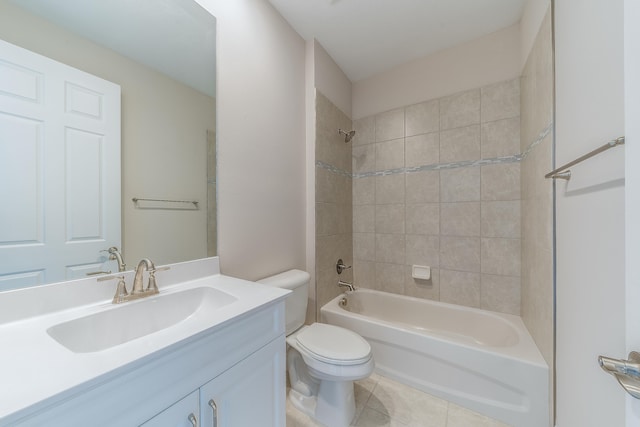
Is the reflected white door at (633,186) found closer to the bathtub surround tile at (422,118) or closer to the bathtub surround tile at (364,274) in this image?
the bathtub surround tile at (422,118)

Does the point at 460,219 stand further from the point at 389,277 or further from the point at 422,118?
the point at 422,118

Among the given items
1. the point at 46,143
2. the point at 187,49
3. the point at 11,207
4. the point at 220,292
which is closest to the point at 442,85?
the point at 187,49

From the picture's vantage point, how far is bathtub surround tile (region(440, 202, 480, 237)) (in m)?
1.89

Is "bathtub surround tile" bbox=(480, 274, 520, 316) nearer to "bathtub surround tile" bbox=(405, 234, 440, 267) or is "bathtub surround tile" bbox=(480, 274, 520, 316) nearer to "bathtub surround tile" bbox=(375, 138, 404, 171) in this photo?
"bathtub surround tile" bbox=(405, 234, 440, 267)

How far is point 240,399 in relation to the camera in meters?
0.78

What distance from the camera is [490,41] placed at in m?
1.82

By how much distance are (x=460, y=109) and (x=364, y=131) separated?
834mm

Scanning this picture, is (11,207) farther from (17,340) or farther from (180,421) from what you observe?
(180,421)

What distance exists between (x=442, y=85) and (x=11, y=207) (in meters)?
2.59

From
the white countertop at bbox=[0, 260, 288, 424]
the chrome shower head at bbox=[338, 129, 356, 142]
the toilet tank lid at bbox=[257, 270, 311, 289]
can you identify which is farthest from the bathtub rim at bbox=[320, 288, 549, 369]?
the chrome shower head at bbox=[338, 129, 356, 142]

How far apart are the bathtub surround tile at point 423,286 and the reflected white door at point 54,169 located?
2074 millimetres

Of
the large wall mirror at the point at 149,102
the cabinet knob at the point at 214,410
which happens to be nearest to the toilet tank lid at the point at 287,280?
the large wall mirror at the point at 149,102

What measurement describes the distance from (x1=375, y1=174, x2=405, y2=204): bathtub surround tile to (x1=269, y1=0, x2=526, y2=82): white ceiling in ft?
3.46

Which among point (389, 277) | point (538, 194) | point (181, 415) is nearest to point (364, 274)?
point (389, 277)
